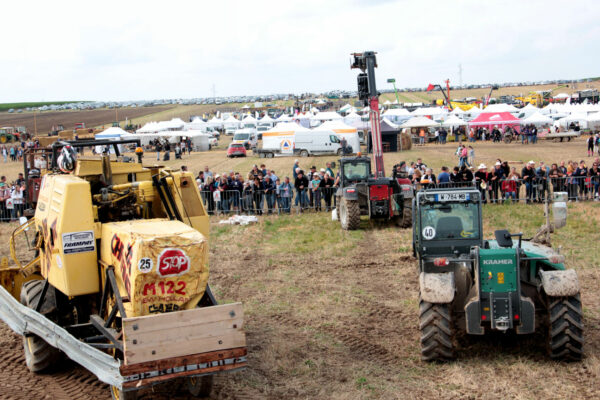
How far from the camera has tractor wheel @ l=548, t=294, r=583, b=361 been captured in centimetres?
796

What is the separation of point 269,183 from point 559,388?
15.5m

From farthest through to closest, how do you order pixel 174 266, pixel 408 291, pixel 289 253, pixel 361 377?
pixel 289 253 < pixel 408 291 < pixel 361 377 < pixel 174 266

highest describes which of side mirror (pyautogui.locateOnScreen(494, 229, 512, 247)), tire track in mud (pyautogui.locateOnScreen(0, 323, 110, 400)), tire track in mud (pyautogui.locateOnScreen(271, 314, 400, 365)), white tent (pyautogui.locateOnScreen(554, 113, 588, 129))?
side mirror (pyautogui.locateOnScreen(494, 229, 512, 247))

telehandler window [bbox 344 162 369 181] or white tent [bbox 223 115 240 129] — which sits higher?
white tent [bbox 223 115 240 129]

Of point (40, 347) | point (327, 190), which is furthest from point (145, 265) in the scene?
point (327, 190)

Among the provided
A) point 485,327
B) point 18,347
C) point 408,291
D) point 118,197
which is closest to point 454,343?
point 485,327

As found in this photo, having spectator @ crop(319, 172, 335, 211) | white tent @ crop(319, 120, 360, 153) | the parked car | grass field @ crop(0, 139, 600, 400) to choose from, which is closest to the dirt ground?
the parked car

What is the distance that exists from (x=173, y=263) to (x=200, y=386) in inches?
64.0

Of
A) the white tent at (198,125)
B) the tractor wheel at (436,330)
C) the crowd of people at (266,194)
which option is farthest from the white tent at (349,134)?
the tractor wheel at (436,330)

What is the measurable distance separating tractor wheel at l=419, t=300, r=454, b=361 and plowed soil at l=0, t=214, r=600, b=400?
204 millimetres

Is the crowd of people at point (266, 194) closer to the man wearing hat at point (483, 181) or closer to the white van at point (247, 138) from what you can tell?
the man wearing hat at point (483, 181)

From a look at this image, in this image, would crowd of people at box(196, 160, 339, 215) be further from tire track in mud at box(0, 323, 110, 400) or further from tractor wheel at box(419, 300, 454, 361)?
tractor wheel at box(419, 300, 454, 361)

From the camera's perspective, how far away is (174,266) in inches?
270

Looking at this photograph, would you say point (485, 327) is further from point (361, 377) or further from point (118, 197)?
point (118, 197)
